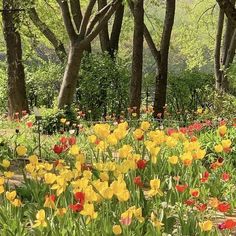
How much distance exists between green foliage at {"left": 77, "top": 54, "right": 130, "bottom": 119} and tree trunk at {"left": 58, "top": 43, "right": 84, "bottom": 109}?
133 inches

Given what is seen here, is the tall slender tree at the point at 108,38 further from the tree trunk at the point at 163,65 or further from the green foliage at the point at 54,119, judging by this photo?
the green foliage at the point at 54,119

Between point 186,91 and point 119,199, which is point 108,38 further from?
point 119,199

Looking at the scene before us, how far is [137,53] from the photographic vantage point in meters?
13.9

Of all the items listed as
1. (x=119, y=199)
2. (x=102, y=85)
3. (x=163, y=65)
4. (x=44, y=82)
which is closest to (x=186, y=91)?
(x=102, y=85)

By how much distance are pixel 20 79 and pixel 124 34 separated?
554 inches

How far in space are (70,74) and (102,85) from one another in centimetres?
383

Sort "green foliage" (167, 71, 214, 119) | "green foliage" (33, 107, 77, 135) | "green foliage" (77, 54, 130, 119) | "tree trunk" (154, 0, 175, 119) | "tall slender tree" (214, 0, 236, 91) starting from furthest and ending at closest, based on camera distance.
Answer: "green foliage" (167, 71, 214, 119)
"tall slender tree" (214, 0, 236, 91)
"green foliage" (77, 54, 130, 119)
"tree trunk" (154, 0, 175, 119)
"green foliage" (33, 107, 77, 135)

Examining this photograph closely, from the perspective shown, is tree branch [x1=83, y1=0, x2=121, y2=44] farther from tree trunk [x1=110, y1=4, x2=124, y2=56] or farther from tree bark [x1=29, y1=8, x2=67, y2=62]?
tree trunk [x1=110, y1=4, x2=124, y2=56]

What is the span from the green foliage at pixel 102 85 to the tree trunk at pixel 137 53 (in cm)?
336

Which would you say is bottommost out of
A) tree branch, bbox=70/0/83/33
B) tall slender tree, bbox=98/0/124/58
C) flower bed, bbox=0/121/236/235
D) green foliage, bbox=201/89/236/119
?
green foliage, bbox=201/89/236/119

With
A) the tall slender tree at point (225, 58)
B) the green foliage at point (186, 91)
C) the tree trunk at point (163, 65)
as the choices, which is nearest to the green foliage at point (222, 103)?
the tall slender tree at point (225, 58)

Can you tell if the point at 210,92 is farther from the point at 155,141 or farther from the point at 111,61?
the point at 155,141

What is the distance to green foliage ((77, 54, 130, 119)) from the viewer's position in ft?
57.0

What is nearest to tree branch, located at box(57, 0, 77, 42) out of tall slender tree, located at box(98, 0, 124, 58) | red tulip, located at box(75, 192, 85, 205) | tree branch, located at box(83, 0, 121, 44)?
tree branch, located at box(83, 0, 121, 44)
